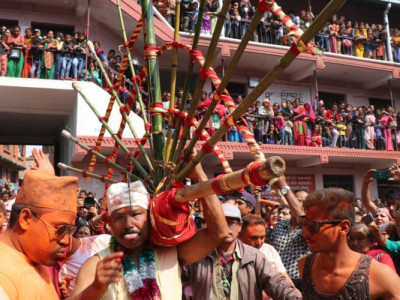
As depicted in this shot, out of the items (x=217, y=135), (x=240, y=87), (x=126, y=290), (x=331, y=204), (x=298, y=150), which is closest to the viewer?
(x=217, y=135)

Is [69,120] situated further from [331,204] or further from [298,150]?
[331,204]

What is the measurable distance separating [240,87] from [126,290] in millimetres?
12375

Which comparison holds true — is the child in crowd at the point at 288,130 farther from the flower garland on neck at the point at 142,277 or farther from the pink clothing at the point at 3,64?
the flower garland on neck at the point at 142,277

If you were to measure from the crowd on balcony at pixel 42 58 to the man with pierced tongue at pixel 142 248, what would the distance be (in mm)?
7883

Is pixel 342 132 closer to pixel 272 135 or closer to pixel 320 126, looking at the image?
pixel 320 126

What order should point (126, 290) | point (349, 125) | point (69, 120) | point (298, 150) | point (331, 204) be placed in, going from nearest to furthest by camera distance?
point (126, 290), point (331, 204), point (69, 120), point (298, 150), point (349, 125)

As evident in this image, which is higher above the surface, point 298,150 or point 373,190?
point 298,150

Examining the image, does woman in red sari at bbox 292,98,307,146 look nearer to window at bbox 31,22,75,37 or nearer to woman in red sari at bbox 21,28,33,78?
window at bbox 31,22,75,37

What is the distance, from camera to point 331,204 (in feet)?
7.41

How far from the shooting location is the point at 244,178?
145cm

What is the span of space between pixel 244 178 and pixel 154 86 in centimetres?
109

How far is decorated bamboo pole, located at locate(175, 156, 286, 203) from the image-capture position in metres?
1.32

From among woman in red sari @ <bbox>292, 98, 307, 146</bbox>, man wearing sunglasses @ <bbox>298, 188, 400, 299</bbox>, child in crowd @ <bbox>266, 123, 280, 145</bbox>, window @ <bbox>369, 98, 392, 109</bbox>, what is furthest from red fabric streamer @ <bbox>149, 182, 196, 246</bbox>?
window @ <bbox>369, 98, 392, 109</bbox>

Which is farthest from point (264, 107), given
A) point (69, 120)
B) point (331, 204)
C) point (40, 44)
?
point (331, 204)
